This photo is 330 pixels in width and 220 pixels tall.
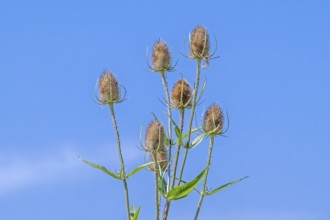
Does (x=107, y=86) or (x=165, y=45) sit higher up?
(x=165, y=45)

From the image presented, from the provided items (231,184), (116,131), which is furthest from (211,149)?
(116,131)

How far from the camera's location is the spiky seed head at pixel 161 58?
6.25m

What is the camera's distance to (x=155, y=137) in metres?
5.92

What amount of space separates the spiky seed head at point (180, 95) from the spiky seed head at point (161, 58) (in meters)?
0.22

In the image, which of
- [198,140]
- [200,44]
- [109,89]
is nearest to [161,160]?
[198,140]

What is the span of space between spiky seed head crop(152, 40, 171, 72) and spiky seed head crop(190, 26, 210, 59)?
0.25 metres

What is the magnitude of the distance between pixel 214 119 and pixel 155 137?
658 millimetres

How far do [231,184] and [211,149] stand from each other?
15.7 inches

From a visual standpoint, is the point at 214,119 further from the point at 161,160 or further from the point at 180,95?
the point at 161,160

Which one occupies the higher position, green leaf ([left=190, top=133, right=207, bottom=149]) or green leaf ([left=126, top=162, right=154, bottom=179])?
green leaf ([left=190, top=133, right=207, bottom=149])

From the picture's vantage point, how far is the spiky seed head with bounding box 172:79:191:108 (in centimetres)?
620

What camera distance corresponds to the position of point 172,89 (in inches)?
248

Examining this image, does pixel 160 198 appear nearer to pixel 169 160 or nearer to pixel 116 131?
pixel 169 160

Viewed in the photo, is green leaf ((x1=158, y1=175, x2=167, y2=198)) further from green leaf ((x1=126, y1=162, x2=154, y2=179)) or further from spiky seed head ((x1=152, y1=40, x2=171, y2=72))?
spiky seed head ((x1=152, y1=40, x2=171, y2=72))
